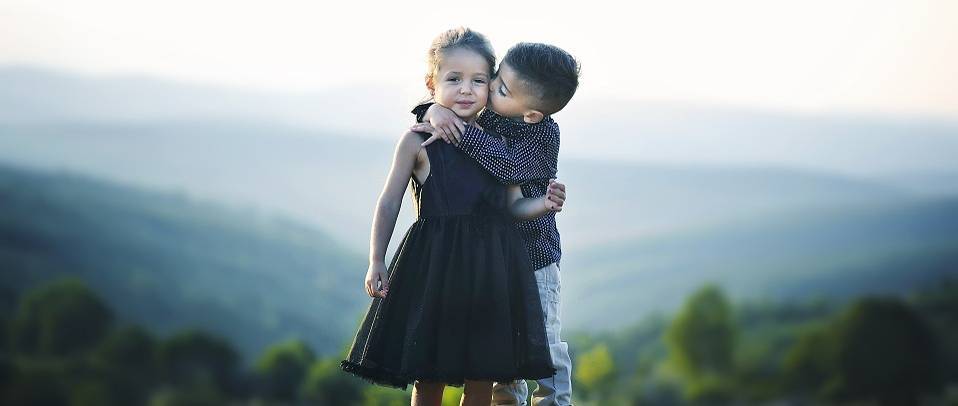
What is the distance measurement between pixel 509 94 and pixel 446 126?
196 mm

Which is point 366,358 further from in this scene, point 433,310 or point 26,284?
point 26,284

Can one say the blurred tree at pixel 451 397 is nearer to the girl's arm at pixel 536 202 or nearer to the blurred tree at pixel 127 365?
the girl's arm at pixel 536 202

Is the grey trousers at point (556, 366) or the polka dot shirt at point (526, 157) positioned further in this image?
the grey trousers at point (556, 366)

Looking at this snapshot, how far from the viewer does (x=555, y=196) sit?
270 cm

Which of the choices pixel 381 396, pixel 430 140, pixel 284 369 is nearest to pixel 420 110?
pixel 430 140

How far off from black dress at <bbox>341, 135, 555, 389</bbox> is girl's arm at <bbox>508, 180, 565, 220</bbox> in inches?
1.0

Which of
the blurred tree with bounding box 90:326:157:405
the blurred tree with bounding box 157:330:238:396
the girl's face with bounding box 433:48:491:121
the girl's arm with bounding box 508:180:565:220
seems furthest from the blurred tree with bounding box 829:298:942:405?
the girl's face with bounding box 433:48:491:121

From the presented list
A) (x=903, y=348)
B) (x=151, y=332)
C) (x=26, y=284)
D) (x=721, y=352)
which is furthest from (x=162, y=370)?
(x=903, y=348)

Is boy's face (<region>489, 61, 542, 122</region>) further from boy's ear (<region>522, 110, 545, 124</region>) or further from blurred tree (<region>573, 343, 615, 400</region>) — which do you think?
blurred tree (<region>573, 343, 615, 400</region>)

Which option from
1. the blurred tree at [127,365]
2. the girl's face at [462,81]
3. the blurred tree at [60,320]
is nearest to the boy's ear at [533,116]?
the girl's face at [462,81]

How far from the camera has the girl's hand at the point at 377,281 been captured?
2.71m

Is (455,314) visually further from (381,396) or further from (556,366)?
(381,396)

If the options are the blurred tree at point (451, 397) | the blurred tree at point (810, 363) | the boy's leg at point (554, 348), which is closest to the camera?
the boy's leg at point (554, 348)

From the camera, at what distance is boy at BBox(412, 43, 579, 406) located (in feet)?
9.10
